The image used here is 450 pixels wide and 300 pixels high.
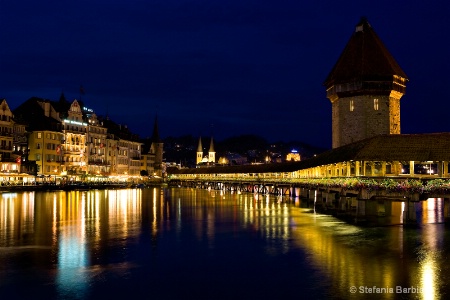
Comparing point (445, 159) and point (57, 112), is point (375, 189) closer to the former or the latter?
point (445, 159)

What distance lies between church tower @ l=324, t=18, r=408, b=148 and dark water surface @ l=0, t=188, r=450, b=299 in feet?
91.8

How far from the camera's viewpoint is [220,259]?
97.5ft

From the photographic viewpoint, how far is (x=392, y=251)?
30.2 metres

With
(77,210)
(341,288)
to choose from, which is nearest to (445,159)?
(341,288)

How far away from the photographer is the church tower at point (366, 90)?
73.6 m

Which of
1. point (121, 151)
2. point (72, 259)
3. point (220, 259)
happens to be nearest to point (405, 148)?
point (220, 259)

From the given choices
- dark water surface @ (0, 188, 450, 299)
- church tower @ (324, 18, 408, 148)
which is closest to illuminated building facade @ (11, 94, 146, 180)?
church tower @ (324, 18, 408, 148)

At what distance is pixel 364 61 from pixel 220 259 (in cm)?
5221

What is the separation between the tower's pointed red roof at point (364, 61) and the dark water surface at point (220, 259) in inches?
1224

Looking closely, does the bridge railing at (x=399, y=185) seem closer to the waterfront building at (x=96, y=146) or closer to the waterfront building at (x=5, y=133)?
the waterfront building at (x=5, y=133)

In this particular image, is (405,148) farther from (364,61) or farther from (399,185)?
(364,61)

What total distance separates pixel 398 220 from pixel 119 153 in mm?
111905

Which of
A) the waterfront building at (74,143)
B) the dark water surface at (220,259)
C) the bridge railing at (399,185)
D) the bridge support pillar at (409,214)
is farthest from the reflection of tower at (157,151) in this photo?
the bridge support pillar at (409,214)

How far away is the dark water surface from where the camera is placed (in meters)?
22.5
